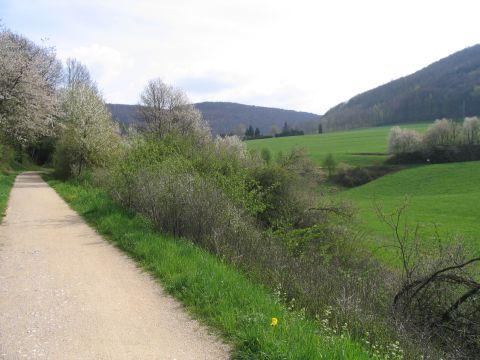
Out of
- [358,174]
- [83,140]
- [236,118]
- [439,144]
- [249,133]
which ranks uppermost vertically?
[236,118]

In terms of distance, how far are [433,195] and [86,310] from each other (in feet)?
166

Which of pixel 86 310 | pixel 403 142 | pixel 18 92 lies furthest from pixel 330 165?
pixel 86 310

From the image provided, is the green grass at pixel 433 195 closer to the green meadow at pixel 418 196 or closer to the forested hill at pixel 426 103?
the green meadow at pixel 418 196

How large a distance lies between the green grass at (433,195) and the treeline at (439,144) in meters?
7.73

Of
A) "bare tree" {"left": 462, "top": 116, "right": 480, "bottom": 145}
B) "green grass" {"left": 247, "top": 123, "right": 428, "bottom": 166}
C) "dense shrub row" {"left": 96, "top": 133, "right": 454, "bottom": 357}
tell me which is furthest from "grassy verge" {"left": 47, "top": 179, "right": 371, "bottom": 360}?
"bare tree" {"left": 462, "top": 116, "right": 480, "bottom": 145}

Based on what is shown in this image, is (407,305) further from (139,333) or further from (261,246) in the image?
(139,333)

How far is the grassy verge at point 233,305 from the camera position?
4.54 metres

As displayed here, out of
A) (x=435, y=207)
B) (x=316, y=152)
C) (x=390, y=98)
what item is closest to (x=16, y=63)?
(x=435, y=207)

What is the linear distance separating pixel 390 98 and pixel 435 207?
157 m

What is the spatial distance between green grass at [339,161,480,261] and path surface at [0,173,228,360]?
78.4 feet

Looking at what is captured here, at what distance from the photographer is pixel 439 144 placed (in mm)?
74938

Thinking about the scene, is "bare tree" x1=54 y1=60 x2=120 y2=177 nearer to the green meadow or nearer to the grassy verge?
the green meadow

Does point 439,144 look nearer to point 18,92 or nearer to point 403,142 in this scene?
point 403,142

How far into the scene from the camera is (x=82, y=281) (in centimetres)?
738
